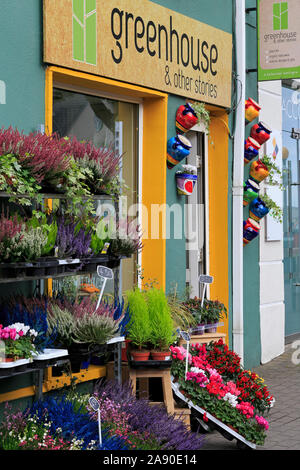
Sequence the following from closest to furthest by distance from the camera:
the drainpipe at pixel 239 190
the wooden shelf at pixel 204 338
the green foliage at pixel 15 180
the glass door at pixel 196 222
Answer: the green foliage at pixel 15 180 < the wooden shelf at pixel 204 338 < the glass door at pixel 196 222 < the drainpipe at pixel 239 190

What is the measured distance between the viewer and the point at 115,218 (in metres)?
5.80

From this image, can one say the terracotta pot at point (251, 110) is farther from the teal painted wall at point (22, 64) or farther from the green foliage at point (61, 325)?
the green foliage at point (61, 325)

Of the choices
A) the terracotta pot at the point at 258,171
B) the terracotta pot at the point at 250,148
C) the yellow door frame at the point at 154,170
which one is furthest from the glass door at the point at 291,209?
the yellow door frame at the point at 154,170

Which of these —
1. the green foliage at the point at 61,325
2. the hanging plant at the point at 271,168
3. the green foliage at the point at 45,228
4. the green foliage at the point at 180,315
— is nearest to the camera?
the green foliage at the point at 45,228

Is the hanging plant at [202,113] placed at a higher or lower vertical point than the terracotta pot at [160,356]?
higher

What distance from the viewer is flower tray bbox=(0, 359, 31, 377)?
183 inches

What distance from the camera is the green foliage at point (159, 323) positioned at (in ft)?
19.7

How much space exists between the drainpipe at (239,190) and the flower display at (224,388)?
65.9 inches

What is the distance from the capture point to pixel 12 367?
471 cm

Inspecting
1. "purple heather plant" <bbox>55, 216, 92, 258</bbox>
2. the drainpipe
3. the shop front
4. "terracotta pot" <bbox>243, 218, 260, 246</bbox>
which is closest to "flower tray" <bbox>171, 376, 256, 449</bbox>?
the shop front

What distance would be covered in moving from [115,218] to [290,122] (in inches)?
244

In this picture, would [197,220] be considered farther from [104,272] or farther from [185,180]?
[104,272]
